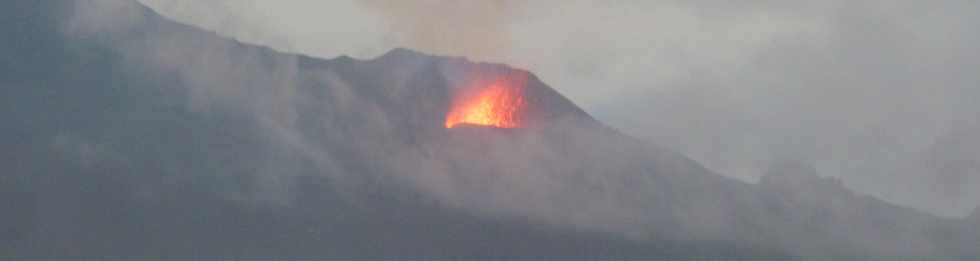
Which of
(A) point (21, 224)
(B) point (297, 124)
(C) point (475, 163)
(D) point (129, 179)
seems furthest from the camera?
(C) point (475, 163)

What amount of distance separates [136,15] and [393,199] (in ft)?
55.7

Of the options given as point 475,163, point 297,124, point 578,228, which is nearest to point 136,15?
point 297,124

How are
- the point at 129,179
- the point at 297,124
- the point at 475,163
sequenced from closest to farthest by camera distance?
1. the point at 129,179
2. the point at 297,124
3. the point at 475,163

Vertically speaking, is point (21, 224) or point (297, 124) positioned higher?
point (297, 124)

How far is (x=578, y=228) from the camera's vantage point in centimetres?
6744

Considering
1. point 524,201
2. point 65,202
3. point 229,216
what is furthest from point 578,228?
point 65,202

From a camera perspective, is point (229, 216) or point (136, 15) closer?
point (229, 216)

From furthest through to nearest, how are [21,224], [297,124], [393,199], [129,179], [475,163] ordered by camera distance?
[475,163] < [297,124] < [393,199] < [129,179] < [21,224]

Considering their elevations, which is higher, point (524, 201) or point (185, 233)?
point (524, 201)

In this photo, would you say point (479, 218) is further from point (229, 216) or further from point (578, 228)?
point (229, 216)

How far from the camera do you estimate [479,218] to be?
6369 cm

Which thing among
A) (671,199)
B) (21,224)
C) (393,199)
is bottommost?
(21,224)

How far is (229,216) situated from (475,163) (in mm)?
18905

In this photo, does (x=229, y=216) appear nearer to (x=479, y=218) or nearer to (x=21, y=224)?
(x=21, y=224)
